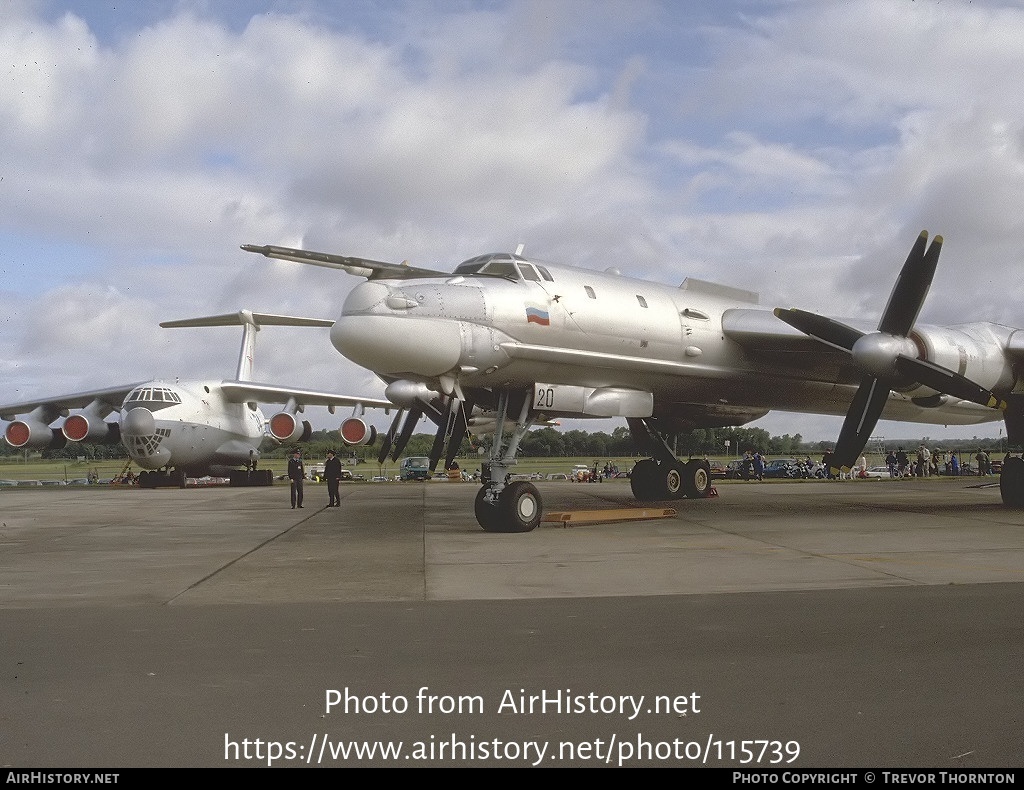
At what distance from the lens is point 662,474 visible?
18.7m

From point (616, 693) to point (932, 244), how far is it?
1135 cm

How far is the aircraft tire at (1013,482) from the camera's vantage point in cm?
1584

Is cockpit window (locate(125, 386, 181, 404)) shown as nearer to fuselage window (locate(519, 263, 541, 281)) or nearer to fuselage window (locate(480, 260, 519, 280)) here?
fuselage window (locate(480, 260, 519, 280))

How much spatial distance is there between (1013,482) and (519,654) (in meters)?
14.0

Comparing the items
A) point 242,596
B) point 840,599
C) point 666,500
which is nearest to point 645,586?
point 840,599

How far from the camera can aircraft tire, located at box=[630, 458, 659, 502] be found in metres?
18.7

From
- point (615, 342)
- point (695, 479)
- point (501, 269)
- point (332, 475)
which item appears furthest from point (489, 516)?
point (695, 479)

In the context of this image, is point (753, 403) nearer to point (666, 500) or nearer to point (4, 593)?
point (666, 500)

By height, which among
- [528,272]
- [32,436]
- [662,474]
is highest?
[528,272]

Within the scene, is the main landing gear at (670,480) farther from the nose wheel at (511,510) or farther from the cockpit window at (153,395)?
the cockpit window at (153,395)

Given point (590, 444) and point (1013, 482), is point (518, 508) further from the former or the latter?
point (590, 444)

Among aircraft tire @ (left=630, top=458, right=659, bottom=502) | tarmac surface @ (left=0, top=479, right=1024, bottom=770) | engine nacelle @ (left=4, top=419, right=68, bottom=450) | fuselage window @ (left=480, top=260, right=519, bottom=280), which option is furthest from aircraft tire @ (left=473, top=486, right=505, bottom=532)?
engine nacelle @ (left=4, top=419, right=68, bottom=450)

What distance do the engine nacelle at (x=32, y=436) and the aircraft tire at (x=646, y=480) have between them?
20.4m

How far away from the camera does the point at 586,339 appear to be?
1302 centimetres
